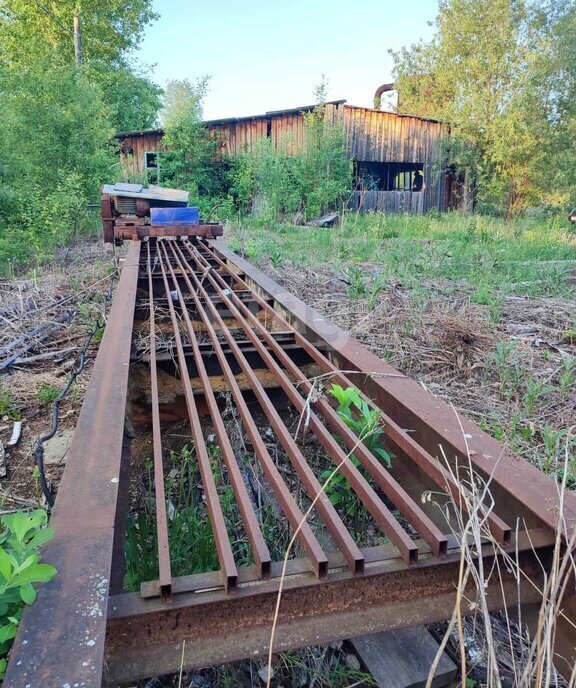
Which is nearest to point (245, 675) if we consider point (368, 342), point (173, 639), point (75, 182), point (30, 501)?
point (173, 639)

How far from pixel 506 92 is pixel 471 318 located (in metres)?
19.4

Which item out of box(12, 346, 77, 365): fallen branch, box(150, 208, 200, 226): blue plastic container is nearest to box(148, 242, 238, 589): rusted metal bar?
box(12, 346, 77, 365): fallen branch

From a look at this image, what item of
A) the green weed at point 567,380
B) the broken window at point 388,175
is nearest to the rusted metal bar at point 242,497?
the green weed at point 567,380

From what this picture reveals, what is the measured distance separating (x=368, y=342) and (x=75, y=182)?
7731 mm

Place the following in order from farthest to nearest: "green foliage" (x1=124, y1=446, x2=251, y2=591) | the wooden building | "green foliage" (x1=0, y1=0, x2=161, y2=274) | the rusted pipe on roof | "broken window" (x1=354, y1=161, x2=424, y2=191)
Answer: the rusted pipe on roof → "broken window" (x1=354, y1=161, x2=424, y2=191) → the wooden building → "green foliage" (x1=0, y1=0, x2=161, y2=274) → "green foliage" (x1=124, y1=446, x2=251, y2=591)

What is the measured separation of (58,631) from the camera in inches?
34.2

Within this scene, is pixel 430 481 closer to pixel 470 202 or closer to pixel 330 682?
pixel 330 682

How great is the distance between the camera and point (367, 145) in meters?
17.8

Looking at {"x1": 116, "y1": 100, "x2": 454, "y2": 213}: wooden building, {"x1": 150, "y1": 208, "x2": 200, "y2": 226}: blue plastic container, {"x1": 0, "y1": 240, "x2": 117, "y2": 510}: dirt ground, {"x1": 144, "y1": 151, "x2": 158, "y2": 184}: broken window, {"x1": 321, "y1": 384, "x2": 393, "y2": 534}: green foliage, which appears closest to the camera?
{"x1": 321, "y1": 384, "x2": 393, "y2": 534}: green foliage

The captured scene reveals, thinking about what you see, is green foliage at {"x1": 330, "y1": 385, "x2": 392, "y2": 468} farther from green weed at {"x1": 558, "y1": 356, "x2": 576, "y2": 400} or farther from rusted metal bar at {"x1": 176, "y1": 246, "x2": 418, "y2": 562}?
green weed at {"x1": 558, "y1": 356, "x2": 576, "y2": 400}

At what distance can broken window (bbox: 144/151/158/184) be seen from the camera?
16281mm

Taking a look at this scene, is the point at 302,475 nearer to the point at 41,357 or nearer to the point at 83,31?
the point at 41,357

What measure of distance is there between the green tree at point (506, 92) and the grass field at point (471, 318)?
12608 millimetres

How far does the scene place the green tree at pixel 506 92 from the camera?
58.9 ft
